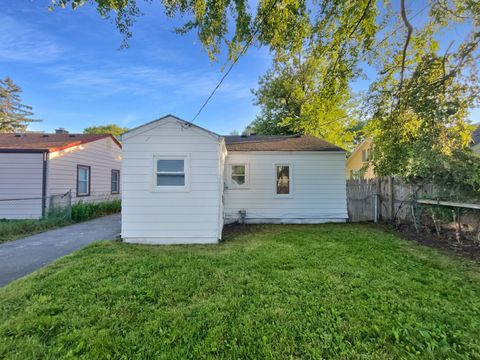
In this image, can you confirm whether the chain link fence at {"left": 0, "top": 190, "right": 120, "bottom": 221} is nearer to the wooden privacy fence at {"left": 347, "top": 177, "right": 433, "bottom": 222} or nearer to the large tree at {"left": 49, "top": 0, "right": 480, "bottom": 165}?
the large tree at {"left": 49, "top": 0, "right": 480, "bottom": 165}

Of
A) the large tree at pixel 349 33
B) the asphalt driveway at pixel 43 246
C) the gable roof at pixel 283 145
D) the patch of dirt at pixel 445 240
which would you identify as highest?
the large tree at pixel 349 33

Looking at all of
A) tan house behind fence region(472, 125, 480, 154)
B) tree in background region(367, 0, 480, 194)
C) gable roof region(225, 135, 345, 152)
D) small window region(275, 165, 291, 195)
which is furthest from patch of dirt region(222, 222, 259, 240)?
tan house behind fence region(472, 125, 480, 154)

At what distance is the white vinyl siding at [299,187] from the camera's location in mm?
9203

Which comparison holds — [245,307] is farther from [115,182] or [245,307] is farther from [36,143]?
[115,182]

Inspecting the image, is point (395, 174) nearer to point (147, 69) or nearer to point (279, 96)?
point (147, 69)

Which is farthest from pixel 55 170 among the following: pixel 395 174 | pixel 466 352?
pixel 395 174

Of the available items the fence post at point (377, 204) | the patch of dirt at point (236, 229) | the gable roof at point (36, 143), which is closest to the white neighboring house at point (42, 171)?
the gable roof at point (36, 143)

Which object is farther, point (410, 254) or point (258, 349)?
point (410, 254)

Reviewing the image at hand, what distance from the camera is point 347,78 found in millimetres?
6625

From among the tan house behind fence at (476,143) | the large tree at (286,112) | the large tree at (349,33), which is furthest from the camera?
the large tree at (286,112)

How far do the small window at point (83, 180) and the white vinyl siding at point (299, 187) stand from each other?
748 cm

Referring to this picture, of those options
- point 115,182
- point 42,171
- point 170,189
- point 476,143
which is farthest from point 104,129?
point 476,143

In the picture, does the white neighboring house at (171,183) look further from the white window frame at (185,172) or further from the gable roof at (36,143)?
the gable roof at (36,143)

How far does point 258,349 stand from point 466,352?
6.42ft
